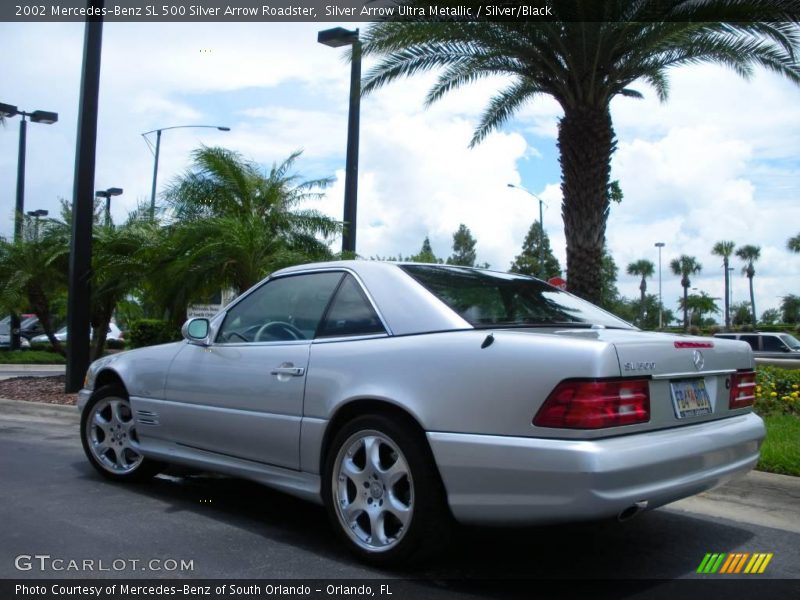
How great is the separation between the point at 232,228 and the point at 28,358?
14531 mm

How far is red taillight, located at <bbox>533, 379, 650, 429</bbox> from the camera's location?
331 centimetres

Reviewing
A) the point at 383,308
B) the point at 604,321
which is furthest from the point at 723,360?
the point at 383,308

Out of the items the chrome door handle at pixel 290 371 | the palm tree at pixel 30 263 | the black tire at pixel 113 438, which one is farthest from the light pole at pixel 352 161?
the chrome door handle at pixel 290 371

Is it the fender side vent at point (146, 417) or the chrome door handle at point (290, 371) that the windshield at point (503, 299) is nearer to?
the chrome door handle at point (290, 371)

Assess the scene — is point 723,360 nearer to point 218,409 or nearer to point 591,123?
point 218,409

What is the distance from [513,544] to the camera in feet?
14.3

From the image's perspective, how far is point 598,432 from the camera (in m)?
3.32

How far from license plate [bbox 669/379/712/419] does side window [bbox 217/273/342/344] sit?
1.93m

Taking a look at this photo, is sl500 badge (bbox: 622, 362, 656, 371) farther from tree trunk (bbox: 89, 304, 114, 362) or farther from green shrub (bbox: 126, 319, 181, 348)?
green shrub (bbox: 126, 319, 181, 348)

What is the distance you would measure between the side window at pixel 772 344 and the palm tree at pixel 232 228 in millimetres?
14223

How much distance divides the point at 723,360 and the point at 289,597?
95.8 inches

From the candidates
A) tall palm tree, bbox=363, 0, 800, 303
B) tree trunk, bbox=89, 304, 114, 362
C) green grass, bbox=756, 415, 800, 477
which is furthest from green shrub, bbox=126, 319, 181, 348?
green grass, bbox=756, 415, 800, 477

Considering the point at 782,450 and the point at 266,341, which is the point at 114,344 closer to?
the point at 266,341

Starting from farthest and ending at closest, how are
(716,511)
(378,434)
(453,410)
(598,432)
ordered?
(716,511) < (378,434) < (453,410) < (598,432)
